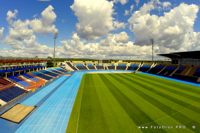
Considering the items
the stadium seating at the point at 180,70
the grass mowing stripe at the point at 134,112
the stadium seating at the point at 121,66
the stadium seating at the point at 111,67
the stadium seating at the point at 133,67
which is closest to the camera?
the grass mowing stripe at the point at 134,112

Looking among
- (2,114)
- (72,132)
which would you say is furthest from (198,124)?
(2,114)

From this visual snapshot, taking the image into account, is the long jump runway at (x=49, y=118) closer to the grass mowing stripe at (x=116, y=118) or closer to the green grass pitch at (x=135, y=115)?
the green grass pitch at (x=135, y=115)

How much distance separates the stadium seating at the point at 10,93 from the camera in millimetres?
30156

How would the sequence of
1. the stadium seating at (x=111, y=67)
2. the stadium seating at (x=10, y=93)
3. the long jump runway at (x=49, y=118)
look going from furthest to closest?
1. the stadium seating at (x=111, y=67)
2. the stadium seating at (x=10, y=93)
3. the long jump runway at (x=49, y=118)

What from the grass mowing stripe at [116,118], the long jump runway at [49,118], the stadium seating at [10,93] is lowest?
the long jump runway at [49,118]

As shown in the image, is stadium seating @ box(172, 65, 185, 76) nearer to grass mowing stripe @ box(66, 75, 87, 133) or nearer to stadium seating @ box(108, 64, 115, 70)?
stadium seating @ box(108, 64, 115, 70)

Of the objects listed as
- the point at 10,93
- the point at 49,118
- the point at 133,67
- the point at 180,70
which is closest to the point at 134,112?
the point at 49,118

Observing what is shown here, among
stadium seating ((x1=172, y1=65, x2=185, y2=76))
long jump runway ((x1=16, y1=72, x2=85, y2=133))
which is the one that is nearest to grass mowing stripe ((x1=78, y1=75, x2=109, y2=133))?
long jump runway ((x1=16, y1=72, x2=85, y2=133))

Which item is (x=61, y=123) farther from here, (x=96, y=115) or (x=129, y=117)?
(x=129, y=117)

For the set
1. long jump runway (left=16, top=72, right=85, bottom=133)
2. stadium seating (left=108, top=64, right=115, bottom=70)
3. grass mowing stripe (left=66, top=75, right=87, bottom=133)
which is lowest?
long jump runway (left=16, top=72, right=85, bottom=133)

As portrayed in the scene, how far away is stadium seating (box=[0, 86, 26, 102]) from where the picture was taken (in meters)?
30.2

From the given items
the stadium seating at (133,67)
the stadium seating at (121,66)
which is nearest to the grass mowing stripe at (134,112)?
the stadium seating at (133,67)

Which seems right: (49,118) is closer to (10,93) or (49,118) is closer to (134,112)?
(134,112)

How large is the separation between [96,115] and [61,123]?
4622 mm
